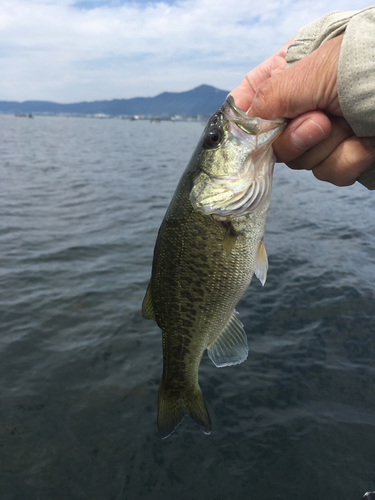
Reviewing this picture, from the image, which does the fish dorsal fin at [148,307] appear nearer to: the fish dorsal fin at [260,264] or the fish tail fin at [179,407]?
the fish tail fin at [179,407]

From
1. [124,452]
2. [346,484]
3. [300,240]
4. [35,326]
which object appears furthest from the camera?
[300,240]

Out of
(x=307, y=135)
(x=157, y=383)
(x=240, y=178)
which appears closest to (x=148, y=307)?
(x=240, y=178)

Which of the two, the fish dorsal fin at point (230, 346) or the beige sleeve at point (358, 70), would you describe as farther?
the fish dorsal fin at point (230, 346)

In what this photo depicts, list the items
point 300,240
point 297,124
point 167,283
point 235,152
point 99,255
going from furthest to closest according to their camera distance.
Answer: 1. point 300,240
2. point 99,255
3. point 167,283
4. point 235,152
5. point 297,124

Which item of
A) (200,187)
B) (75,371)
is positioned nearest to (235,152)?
(200,187)

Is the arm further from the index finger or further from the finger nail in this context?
the index finger

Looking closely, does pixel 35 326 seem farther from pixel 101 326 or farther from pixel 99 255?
pixel 99 255

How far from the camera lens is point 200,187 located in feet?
8.07

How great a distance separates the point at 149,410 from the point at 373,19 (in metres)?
4.74

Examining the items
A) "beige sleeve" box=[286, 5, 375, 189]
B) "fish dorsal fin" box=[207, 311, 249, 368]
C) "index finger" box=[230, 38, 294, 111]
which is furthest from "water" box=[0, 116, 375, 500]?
"index finger" box=[230, 38, 294, 111]

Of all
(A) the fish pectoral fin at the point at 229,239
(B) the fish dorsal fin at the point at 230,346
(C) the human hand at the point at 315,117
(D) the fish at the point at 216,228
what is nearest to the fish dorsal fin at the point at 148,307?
(D) the fish at the point at 216,228

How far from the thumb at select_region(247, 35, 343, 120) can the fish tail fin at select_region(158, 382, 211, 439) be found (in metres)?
2.30

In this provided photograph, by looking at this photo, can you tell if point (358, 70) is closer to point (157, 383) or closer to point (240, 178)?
point (240, 178)

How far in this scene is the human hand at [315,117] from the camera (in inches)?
80.4
